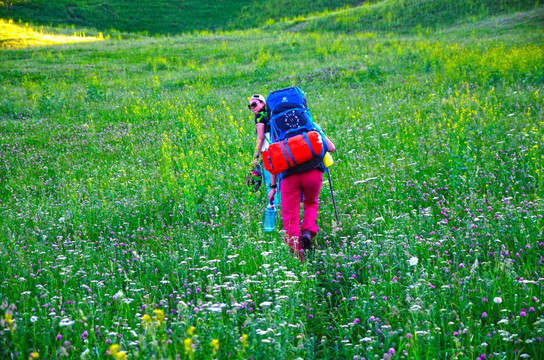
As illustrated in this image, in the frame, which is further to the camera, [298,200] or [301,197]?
[301,197]

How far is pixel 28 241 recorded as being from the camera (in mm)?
5539

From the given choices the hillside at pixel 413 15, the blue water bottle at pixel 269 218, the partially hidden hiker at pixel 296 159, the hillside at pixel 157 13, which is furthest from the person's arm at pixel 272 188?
the hillside at pixel 157 13

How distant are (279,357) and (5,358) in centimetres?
205

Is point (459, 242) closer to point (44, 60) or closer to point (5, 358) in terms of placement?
point (5, 358)

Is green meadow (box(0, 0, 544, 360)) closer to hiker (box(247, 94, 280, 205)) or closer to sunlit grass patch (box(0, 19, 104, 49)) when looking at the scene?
hiker (box(247, 94, 280, 205))

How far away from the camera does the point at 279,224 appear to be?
6.03 metres

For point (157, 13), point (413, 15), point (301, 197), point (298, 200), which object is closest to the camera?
point (298, 200)

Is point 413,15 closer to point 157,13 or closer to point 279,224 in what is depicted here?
point 279,224

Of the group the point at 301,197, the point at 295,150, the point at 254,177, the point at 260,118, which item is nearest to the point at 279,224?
the point at 301,197

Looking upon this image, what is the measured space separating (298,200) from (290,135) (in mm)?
792

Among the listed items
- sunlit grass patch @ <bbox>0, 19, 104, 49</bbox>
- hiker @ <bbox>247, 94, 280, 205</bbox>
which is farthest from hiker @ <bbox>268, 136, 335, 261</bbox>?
sunlit grass patch @ <bbox>0, 19, 104, 49</bbox>

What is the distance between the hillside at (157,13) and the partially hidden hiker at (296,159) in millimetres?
45581

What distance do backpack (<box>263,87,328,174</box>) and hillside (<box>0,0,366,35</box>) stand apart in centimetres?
4550

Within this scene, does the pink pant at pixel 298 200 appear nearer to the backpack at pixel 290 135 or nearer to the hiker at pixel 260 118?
the backpack at pixel 290 135
